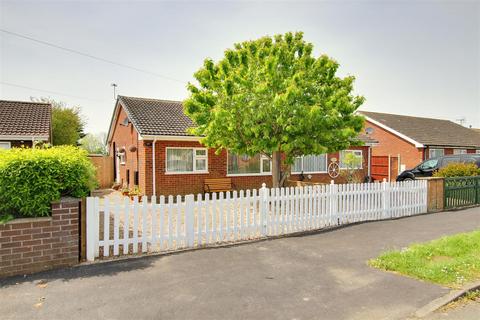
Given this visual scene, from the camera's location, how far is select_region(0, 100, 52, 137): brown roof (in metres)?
13.7

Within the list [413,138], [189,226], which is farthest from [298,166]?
[413,138]

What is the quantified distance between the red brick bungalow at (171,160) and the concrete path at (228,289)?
8004 millimetres

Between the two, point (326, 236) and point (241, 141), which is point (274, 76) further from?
point (326, 236)

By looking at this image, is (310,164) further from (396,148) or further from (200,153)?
(396,148)

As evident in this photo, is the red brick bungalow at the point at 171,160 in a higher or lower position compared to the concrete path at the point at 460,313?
higher

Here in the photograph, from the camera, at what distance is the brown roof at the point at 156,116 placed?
13734 mm

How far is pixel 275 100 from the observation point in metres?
9.21

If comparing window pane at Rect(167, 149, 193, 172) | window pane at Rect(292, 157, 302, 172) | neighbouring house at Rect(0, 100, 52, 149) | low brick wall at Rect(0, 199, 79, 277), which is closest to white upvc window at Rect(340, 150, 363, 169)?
window pane at Rect(292, 157, 302, 172)

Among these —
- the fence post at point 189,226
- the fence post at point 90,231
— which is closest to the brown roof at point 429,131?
the fence post at point 189,226

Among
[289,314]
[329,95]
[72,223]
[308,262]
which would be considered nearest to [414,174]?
[329,95]

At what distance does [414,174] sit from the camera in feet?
52.9

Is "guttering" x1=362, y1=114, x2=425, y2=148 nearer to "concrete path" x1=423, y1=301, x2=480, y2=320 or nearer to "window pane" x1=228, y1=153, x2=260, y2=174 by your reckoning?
"window pane" x1=228, y1=153, x2=260, y2=174

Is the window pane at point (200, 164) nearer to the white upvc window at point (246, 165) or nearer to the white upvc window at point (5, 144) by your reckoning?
the white upvc window at point (246, 165)

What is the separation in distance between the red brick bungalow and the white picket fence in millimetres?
5258
